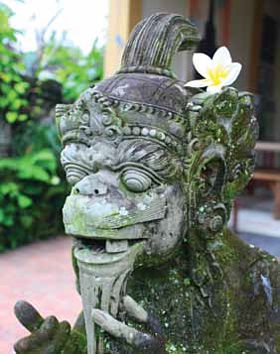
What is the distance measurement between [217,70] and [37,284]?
279cm

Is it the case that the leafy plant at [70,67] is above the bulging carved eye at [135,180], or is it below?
below

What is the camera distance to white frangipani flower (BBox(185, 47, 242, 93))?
138 centimetres

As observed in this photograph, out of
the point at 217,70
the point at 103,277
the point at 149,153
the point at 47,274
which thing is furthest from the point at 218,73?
the point at 47,274

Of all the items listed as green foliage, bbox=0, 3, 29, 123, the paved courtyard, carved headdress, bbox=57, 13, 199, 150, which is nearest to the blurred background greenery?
green foliage, bbox=0, 3, 29, 123

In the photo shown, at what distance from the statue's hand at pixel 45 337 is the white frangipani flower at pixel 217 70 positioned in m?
0.64

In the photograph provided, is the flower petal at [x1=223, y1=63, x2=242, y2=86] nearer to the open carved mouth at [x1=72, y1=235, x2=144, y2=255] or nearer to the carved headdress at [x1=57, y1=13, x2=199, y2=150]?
the carved headdress at [x1=57, y1=13, x2=199, y2=150]

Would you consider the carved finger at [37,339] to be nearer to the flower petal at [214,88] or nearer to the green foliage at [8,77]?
the flower petal at [214,88]

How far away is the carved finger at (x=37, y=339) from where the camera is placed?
1.29m

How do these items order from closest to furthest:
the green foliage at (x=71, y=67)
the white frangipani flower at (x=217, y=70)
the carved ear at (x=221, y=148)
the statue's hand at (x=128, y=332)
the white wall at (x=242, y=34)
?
the statue's hand at (x=128, y=332) < the carved ear at (x=221, y=148) < the white frangipani flower at (x=217, y=70) < the green foliage at (x=71, y=67) < the white wall at (x=242, y=34)

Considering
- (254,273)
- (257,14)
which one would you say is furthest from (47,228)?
(254,273)

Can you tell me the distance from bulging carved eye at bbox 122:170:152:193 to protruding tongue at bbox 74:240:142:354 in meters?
0.11

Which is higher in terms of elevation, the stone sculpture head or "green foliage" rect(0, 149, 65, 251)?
A: the stone sculpture head

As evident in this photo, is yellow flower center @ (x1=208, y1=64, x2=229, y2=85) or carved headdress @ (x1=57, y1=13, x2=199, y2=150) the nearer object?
carved headdress @ (x1=57, y1=13, x2=199, y2=150)

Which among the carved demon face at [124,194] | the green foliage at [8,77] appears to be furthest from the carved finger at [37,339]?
the green foliage at [8,77]
